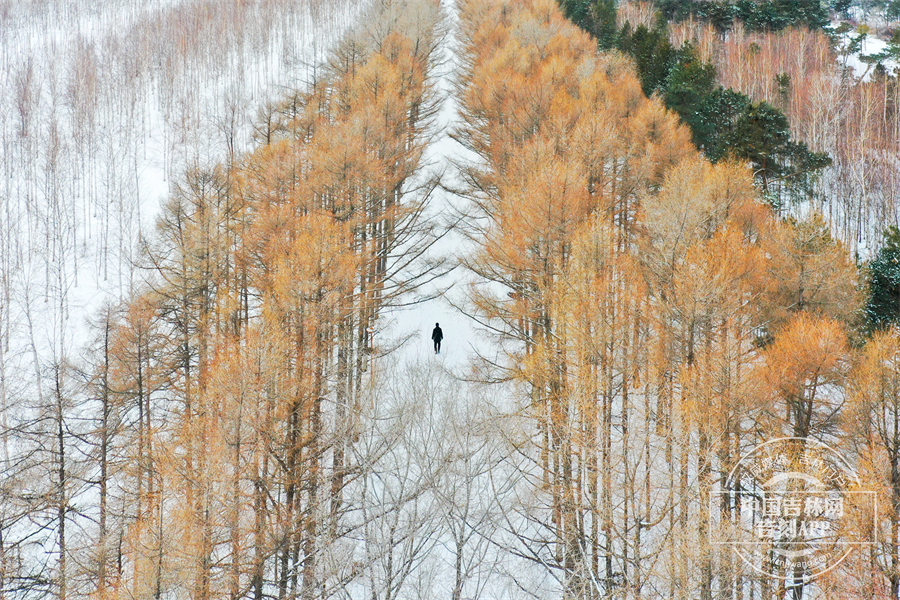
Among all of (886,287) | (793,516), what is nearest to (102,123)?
(886,287)

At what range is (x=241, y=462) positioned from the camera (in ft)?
52.3

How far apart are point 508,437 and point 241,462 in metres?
7.22

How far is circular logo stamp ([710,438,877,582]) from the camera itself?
13203mm

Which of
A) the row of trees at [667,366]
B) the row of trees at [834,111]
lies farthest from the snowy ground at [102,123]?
the row of trees at [834,111]

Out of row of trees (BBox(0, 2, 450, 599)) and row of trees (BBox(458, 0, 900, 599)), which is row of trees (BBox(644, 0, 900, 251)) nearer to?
row of trees (BBox(458, 0, 900, 599))

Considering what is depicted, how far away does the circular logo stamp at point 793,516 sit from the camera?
1320cm

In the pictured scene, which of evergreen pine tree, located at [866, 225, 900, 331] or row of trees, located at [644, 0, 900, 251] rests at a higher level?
row of trees, located at [644, 0, 900, 251]

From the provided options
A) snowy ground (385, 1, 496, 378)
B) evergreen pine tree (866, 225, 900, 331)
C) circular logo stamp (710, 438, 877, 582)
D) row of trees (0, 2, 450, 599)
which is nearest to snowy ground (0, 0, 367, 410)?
row of trees (0, 2, 450, 599)

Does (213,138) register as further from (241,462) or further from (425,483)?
(425,483)

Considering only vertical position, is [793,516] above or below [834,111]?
below

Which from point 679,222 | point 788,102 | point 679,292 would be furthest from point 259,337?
point 788,102

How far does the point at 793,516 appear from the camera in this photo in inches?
539

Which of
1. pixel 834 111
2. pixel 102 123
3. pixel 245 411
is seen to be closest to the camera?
pixel 245 411

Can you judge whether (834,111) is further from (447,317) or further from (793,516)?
(793,516)
